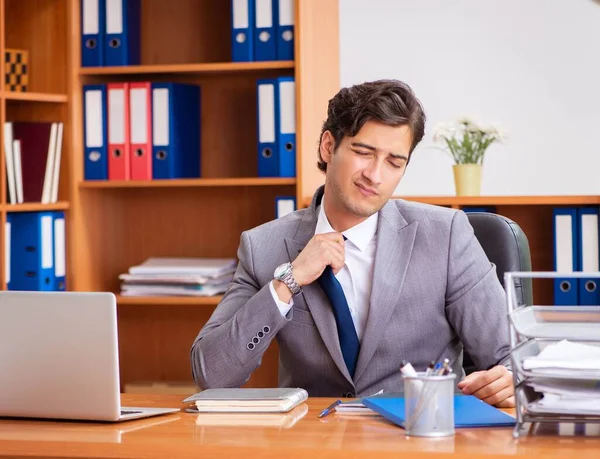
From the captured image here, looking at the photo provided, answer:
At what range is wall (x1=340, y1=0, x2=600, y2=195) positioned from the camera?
387 centimetres

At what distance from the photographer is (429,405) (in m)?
1.43

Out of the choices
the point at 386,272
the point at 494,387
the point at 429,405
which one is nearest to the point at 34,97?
the point at 386,272

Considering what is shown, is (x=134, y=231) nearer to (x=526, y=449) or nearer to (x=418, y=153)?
(x=418, y=153)

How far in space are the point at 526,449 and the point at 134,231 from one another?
2676 mm

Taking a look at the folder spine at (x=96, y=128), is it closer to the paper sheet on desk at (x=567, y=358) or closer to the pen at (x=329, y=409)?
the pen at (x=329, y=409)

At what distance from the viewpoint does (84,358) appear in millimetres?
1569

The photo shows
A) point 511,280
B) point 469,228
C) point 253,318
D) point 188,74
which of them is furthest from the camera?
point 188,74

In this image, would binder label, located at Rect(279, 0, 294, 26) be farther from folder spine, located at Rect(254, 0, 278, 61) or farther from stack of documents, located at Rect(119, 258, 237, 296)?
stack of documents, located at Rect(119, 258, 237, 296)

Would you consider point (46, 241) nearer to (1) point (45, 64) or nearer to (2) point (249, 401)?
(1) point (45, 64)

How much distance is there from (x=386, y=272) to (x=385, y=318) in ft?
0.36

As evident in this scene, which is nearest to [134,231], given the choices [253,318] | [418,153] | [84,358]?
[418,153]

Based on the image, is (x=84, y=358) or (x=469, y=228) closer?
(x=84, y=358)

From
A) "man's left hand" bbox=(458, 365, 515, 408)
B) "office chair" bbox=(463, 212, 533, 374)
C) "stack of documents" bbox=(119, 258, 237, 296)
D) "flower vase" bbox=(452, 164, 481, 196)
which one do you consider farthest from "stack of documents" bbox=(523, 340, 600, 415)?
"stack of documents" bbox=(119, 258, 237, 296)

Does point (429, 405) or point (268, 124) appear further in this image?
point (268, 124)
